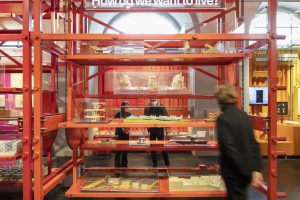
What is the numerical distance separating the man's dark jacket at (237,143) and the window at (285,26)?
33.0 ft


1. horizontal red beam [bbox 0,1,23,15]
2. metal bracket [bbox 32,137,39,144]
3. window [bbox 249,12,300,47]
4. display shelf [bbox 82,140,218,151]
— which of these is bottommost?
display shelf [bbox 82,140,218,151]

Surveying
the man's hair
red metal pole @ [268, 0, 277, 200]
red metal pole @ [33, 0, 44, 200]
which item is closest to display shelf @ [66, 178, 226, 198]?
red metal pole @ [33, 0, 44, 200]

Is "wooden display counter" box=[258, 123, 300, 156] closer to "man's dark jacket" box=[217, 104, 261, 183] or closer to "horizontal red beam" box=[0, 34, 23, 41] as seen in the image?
"man's dark jacket" box=[217, 104, 261, 183]

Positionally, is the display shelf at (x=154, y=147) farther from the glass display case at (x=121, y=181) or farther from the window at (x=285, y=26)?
the window at (x=285, y=26)

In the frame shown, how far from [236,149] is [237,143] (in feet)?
0.21

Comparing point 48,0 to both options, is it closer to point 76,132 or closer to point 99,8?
point 99,8

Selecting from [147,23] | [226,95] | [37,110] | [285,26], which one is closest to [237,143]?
[226,95]

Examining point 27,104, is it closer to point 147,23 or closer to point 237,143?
point 237,143

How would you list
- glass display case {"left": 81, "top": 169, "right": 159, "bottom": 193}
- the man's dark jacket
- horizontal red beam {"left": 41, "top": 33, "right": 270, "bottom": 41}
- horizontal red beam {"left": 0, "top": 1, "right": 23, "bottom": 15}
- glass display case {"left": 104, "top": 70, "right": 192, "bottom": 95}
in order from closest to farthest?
the man's dark jacket < horizontal red beam {"left": 41, "top": 33, "right": 270, "bottom": 41} < glass display case {"left": 81, "top": 169, "right": 159, "bottom": 193} < glass display case {"left": 104, "top": 70, "right": 192, "bottom": 95} < horizontal red beam {"left": 0, "top": 1, "right": 23, "bottom": 15}

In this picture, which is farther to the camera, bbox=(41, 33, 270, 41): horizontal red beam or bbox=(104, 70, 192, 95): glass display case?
bbox=(104, 70, 192, 95): glass display case

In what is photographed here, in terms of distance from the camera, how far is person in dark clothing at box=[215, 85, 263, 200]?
3373 millimetres

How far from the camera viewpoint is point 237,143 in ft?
11.2

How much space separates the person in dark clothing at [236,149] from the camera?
337 centimetres

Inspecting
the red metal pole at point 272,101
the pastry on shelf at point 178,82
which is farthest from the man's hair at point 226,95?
the pastry on shelf at point 178,82
